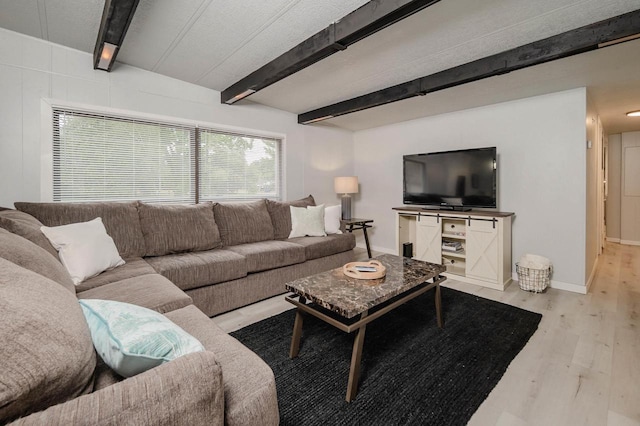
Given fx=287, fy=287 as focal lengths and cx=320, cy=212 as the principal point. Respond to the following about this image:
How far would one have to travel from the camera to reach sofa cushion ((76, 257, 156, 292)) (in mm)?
1908

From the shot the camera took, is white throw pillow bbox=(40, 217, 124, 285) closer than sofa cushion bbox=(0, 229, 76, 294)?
No

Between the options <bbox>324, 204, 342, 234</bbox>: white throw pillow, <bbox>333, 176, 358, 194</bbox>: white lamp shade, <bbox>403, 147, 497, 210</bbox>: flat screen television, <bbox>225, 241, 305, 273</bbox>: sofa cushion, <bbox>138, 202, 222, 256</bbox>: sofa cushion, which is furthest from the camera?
<bbox>333, 176, 358, 194</bbox>: white lamp shade

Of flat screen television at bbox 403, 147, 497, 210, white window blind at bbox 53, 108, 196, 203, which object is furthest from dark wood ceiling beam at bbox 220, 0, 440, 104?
flat screen television at bbox 403, 147, 497, 210

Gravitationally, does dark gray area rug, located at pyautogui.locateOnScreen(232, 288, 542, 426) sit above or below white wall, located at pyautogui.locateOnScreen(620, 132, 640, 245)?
below

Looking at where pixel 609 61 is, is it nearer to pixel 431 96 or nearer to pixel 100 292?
pixel 431 96

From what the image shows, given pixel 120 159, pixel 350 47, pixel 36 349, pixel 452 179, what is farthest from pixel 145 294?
pixel 452 179

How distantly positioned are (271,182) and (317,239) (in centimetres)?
133

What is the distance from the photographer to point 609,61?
2461mm

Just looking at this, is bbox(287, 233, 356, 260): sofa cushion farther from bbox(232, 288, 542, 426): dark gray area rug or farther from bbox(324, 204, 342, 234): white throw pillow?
bbox(232, 288, 542, 426): dark gray area rug

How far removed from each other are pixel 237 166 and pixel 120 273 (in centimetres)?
214

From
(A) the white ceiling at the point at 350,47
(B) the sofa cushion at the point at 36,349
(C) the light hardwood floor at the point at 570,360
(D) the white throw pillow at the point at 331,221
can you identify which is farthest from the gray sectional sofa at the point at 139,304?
(A) the white ceiling at the point at 350,47

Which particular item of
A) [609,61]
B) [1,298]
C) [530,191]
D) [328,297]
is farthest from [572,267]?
→ [1,298]

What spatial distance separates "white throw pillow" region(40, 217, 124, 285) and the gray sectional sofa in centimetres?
6

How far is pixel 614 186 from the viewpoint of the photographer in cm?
558
